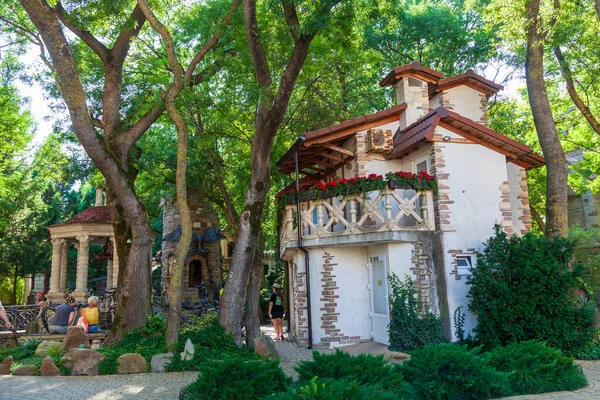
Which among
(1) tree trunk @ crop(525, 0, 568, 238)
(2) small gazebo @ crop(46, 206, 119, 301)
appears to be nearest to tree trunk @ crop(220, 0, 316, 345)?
(1) tree trunk @ crop(525, 0, 568, 238)

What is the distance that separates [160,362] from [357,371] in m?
4.95

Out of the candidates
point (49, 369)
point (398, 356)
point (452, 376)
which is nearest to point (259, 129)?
point (398, 356)

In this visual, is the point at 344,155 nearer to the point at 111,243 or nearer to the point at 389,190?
the point at 389,190

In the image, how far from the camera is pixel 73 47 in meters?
14.5

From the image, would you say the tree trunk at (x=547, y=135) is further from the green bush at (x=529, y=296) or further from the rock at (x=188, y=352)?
the rock at (x=188, y=352)

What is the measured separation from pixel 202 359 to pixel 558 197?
929 centimetres

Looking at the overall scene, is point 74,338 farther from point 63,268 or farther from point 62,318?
point 63,268

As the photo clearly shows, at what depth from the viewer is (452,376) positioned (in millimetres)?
6688

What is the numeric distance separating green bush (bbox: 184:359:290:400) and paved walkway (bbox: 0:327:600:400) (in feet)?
4.23

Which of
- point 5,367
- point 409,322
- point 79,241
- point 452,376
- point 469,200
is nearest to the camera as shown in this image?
point 452,376

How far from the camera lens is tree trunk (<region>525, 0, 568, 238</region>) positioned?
1206cm

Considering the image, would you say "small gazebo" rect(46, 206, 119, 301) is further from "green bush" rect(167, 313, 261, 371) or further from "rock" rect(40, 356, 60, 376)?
"rock" rect(40, 356, 60, 376)

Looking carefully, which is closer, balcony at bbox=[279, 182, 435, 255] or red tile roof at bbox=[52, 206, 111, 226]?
balcony at bbox=[279, 182, 435, 255]

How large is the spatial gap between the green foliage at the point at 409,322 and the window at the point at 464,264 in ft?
4.34
